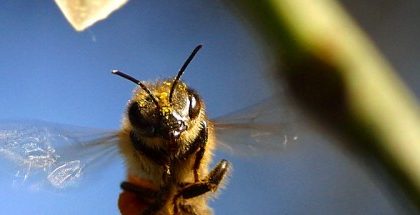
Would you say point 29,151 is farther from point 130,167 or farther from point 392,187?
point 392,187

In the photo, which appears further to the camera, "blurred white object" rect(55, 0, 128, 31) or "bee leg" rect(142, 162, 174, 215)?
"bee leg" rect(142, 162, 174, 215)

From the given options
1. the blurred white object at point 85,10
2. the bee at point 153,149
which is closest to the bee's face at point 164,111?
the bee at point 153,149

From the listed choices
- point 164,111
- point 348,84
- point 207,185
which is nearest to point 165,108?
point 164,111

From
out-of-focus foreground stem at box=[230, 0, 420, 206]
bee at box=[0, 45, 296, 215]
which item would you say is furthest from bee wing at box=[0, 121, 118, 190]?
out-of-focus foreground stem at box=[230, 0, 420, 206]

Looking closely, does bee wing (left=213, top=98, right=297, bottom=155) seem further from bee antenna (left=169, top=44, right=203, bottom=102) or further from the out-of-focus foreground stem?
the out-of-focus foreground stem

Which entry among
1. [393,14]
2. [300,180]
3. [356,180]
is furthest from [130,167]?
[300,180]

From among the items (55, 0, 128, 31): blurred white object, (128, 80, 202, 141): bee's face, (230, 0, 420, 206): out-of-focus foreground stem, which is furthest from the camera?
(128, 80, 202, 141): bee's face
